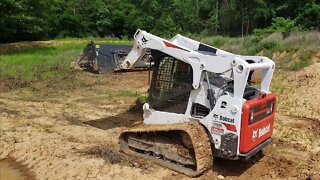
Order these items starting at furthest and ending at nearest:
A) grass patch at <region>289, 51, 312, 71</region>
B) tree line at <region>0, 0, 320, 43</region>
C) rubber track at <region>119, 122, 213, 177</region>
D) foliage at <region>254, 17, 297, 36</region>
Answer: tree line at <region>0, 0, 320, 43</region>
foliage at <region>254, 17, 297, 36</region>
grass patch at <region>289, 51, 312, 71</region>
rubber track at <region>119, 122, 213, 177</region>

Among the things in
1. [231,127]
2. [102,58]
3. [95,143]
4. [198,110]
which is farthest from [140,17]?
[231,127]

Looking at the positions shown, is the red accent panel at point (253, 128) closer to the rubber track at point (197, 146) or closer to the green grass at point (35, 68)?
the rubber track at point (197, 146)

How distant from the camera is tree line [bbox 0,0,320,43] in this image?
3550 cm

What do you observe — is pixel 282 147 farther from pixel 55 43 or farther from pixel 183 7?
pixel 183 7

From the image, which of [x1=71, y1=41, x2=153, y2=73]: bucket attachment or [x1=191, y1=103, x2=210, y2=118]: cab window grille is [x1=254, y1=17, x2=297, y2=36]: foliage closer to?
[x1=71, y1=41, x2=153, y2=73]: bucket attachment

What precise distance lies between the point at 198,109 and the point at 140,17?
43862mm

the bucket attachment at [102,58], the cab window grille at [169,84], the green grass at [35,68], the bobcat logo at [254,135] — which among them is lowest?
the green grass at [35,68]

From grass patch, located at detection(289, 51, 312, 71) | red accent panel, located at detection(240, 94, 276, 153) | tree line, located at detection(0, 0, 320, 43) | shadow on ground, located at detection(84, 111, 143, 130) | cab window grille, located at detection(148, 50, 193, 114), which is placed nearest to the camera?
red accent panel, located at detection(240, 94, 276, 153)

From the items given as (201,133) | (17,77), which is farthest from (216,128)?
(17,77)

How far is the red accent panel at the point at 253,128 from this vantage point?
602 centimetres

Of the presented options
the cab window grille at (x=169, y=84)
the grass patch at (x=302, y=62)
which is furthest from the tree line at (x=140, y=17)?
the cab window grille at (x=169, y=84)

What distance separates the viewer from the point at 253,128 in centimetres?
627

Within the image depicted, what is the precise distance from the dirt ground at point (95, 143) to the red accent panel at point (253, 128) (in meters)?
0.64

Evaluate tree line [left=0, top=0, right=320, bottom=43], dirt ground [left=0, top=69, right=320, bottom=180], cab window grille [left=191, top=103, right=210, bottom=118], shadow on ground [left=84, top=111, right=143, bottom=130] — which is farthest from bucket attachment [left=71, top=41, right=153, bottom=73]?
tree line [left=0, top=0, right=320, bottom=43]
